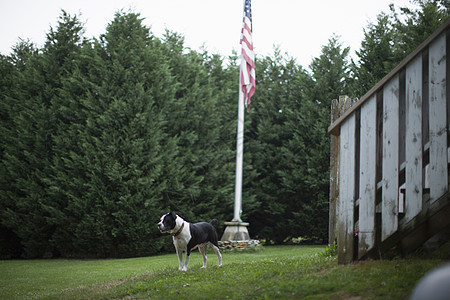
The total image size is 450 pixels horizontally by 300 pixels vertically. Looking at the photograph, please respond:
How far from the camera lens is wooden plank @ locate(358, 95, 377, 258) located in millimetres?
4465

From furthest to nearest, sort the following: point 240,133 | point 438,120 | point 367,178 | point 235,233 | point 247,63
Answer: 1. point 240,133
2. point 247,63
3. point 235,233
4. point 367,178
5. point 438,120

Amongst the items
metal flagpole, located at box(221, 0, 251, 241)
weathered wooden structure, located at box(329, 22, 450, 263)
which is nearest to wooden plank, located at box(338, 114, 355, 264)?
weathered wooden structure, located at box(329, 22, 450, 263)

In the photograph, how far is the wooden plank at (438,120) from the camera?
3.98 metres

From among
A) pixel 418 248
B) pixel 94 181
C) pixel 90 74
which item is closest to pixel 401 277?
pixel 418 248

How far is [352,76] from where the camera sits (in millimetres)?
16078

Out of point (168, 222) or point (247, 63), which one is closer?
point (168, 222)

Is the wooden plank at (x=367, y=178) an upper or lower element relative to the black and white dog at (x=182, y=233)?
upper

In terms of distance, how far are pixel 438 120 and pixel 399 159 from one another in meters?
0.58

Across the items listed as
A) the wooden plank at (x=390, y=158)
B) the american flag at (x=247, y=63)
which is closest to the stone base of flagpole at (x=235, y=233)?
the american flag at (x=247, y=63)

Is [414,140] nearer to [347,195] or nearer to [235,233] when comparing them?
[347,195]

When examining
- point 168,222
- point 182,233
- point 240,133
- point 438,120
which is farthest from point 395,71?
point 240,133

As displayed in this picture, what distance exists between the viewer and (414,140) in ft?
13.8

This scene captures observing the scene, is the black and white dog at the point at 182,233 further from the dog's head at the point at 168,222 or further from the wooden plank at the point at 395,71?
the wooden plank at the point at 395,71

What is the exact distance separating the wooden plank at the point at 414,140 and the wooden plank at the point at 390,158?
118 millimetres
